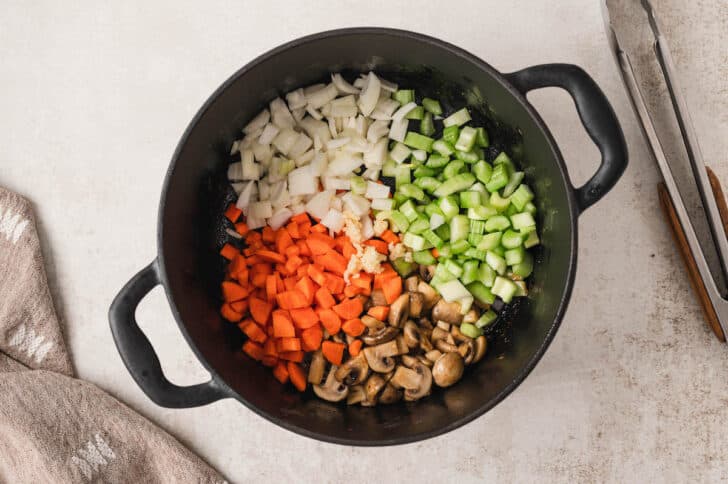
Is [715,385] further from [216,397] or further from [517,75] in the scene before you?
[216,397]

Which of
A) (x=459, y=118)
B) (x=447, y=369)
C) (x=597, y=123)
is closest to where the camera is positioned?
(x=597, y=123)

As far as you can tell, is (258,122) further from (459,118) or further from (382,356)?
(382,356)

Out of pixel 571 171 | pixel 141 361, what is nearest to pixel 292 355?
pixel 141 361

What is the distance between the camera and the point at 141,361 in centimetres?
137

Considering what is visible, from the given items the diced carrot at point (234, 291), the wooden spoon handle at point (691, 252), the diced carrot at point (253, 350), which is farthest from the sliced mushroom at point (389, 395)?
the wooden spoon handle at point (691, 252)

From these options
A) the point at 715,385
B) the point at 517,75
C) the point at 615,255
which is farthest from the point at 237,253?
the point at 715,385

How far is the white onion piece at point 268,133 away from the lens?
1.68 metres

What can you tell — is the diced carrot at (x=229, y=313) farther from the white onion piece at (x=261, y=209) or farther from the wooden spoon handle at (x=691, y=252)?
the wooden spoon handle at (x=691, y=252)

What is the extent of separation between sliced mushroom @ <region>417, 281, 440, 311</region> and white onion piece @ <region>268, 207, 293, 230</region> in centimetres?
37

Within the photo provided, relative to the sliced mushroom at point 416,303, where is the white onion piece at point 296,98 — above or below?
above

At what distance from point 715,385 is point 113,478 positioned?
5.08 feet

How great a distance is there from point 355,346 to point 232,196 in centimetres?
51

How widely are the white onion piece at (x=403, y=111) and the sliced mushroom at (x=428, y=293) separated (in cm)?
42

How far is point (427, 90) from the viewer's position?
1.69 m
